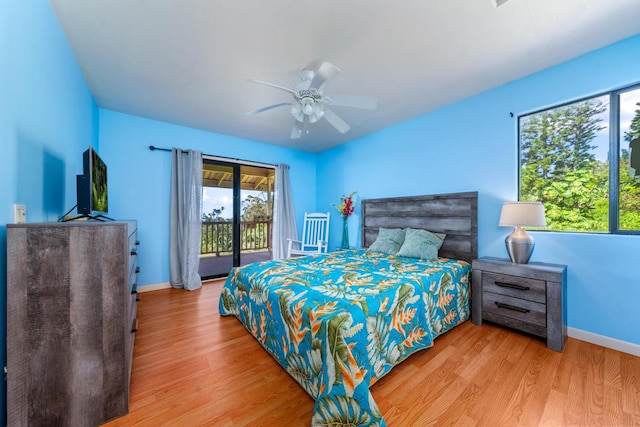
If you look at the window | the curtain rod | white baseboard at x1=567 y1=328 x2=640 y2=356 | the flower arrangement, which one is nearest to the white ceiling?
the window

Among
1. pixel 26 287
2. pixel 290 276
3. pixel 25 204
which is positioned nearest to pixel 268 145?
pixel 290 276

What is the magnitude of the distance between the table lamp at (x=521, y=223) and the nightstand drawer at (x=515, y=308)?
358 mm

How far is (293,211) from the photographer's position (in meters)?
4.61

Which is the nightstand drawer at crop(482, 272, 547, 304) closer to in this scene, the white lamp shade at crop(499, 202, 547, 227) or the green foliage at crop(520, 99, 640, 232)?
the white lamp shade at crop(499, 202, 547, 227)

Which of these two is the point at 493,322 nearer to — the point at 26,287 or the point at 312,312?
the point at 312,312

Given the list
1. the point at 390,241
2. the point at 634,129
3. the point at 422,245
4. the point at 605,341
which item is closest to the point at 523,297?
the point at 605,341

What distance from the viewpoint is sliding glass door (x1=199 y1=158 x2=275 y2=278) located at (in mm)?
4059

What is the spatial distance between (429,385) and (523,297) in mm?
1253

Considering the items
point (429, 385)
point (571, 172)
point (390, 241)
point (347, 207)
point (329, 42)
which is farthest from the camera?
point (347, 207)

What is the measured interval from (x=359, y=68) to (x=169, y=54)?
1649 mm

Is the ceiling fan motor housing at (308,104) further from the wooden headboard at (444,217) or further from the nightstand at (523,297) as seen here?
the nightstand at (523,297)

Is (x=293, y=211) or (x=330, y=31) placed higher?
(x=330, y=31)

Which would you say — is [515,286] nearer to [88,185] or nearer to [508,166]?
[508,166]

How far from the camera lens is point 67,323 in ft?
3.74
